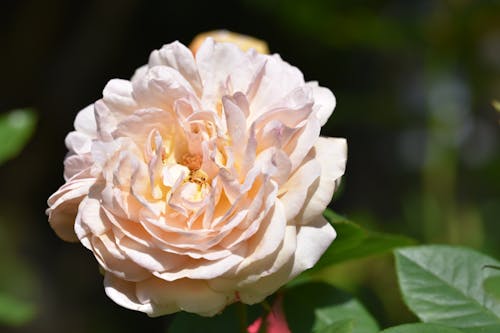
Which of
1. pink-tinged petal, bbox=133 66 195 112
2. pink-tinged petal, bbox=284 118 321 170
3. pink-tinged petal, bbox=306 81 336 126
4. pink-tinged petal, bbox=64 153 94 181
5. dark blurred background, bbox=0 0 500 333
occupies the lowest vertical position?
dark blurred background, bbox=0 0 500 333

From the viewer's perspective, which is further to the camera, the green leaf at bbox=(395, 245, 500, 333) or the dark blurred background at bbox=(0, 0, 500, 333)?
the dark blurred background at bbox=(0, 0, 500, 333)

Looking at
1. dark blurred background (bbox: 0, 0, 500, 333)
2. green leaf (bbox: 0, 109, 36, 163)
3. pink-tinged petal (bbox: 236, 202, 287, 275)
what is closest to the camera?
pink-tinged petal (bbox: 236, 202, 287, 275)

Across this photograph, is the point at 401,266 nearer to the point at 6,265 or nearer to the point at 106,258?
the point at 106,258

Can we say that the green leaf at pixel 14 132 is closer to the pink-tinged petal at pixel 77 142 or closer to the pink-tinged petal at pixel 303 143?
the pink-tinged petal at pixel 77 142

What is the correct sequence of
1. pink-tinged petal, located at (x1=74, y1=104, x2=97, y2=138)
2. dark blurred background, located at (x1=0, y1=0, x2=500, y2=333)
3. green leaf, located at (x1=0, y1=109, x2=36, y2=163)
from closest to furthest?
pink-tinged petal, located at (x1=74, y1=104, x2=97, y2=138), green leaf, located at (x1=0, y1=109, x2=36, y2=163), dark blurred background, located at (x1=0, y1=0, x2=500, y2=333)

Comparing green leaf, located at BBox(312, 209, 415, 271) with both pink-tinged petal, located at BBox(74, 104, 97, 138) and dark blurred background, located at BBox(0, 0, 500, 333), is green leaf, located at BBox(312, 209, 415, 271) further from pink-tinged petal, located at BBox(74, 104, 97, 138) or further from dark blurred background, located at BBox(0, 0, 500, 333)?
dark blurred background, located at BBox(0, 0, 500, 333)

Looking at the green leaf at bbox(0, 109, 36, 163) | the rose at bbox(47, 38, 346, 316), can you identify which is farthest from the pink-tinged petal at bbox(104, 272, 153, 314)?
the green leaf at bbox(0, 109, 36, 163)

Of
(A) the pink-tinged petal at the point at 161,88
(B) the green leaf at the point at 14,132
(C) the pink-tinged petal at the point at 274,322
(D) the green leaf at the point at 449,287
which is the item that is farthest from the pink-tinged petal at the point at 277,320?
(B) the green leaf at the point at 14,132

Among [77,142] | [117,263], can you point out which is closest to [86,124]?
[77,142]
